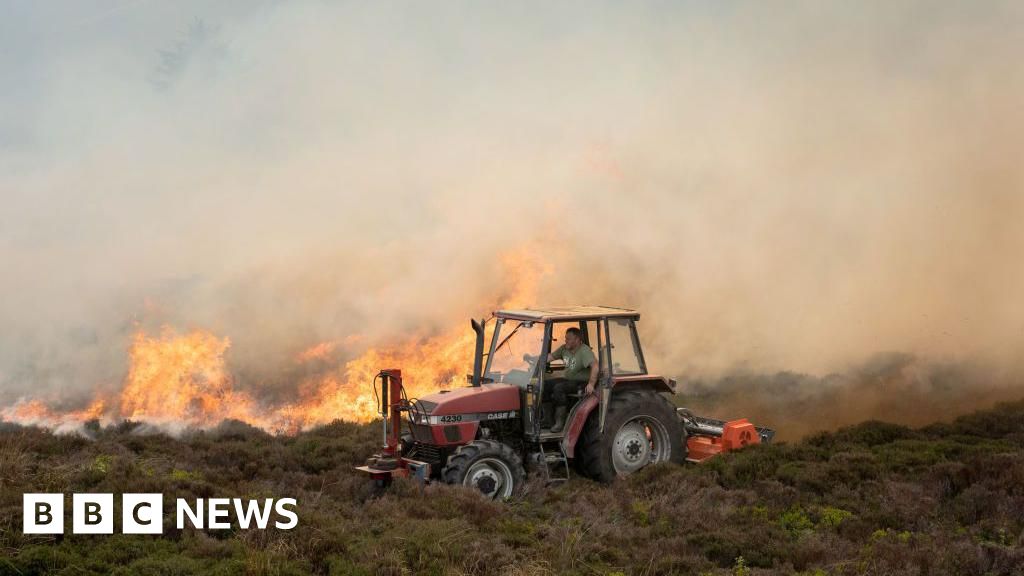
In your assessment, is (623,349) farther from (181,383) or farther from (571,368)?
(181,383)

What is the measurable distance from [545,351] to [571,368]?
650mm

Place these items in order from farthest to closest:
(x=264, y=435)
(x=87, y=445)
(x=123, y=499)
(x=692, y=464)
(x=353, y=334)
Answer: (x=353, y=334) → (x=264, y=435) → (x=87, y=445) → (x=692, y=464) → (x=123, y=499)

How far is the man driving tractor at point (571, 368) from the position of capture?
12.7m

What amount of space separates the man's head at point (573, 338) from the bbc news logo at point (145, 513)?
489 centimetres

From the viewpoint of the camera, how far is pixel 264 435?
16.4 meters

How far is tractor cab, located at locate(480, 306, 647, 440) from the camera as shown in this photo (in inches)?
490

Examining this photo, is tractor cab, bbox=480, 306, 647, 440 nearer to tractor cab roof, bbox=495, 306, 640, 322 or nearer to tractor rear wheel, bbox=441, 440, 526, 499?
tractor cab roof, bbox=495, 306, 640, 322

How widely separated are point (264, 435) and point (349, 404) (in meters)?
2.94

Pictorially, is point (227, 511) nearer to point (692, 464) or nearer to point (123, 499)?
point (123, 499)

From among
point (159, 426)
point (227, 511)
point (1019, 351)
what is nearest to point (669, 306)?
point (1019, 351)

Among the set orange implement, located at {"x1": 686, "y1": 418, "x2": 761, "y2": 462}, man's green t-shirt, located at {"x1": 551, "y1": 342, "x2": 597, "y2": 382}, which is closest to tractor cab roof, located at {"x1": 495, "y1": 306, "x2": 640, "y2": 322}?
man's green t-shirt, located at {"x1": 551, "y1": 342, "x2": 597, "y2": 382}

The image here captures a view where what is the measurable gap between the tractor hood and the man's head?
1052 mm

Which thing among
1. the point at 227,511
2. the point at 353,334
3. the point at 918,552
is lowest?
the point at 918,552

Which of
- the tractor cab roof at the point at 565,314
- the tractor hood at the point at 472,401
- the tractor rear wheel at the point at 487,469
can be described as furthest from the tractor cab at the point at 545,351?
the tractor rear wheel at the point at 487,469
